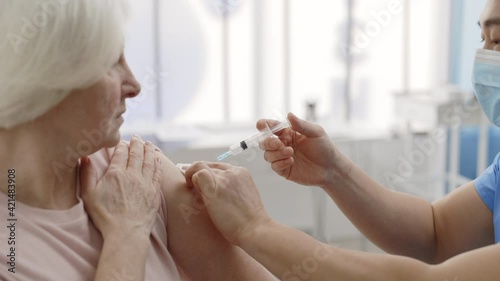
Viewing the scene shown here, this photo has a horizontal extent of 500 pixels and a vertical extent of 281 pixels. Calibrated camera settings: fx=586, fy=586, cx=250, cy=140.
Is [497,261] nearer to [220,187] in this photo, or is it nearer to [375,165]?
[220,187]

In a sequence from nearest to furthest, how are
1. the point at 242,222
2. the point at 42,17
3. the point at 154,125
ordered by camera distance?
1. the point at 42,17
2. the point at 242,222
3. the point at 154,125

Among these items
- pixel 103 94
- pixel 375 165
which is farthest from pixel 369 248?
pixel 103 94

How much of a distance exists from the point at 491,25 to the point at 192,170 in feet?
2.77

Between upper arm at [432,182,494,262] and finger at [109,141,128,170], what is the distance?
2.99 ft

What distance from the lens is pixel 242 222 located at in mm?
1235

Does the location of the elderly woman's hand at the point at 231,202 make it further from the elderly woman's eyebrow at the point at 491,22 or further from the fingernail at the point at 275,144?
the elderly woman's eyebrow at the point at 491,22

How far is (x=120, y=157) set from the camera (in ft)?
4.24

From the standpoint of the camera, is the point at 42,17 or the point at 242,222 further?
the point at 242,222

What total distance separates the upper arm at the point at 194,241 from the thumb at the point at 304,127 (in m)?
0.31

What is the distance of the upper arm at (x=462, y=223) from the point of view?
161 centimetres

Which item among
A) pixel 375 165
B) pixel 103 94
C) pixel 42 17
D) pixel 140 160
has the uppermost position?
pixel 42 17

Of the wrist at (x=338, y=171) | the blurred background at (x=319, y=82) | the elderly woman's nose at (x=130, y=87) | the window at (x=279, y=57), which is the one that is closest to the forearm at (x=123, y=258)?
the elderly woman's nose at (x=130, y=87)

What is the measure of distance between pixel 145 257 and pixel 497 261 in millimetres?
670

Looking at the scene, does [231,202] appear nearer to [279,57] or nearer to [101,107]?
[101,107]
